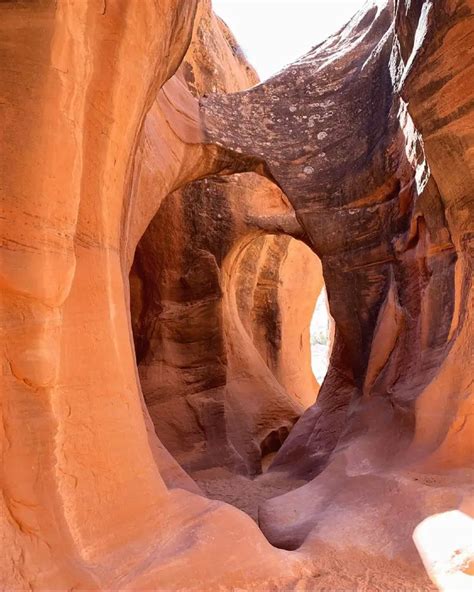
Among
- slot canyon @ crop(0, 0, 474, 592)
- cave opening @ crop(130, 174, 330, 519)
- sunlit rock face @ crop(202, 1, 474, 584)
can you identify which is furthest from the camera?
cave opening @ crop(130, 174, 330, 519)

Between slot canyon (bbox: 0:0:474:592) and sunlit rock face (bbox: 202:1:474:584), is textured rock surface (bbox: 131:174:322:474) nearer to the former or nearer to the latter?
slot canyon (bbox: 0:0:474:592)

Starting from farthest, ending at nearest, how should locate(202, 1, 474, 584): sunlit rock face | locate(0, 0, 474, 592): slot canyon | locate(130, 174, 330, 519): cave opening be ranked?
locate(130, 174, 330, 519): cave opening < locate(202, 1, 474, 584): sunlit rock face < locate(0, 0, 474, 592): slot canyon

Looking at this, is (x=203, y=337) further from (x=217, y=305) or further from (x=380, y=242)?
(x=380, y=242)

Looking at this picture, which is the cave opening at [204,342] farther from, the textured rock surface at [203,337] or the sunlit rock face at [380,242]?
the sunlit rock face at [380,242]

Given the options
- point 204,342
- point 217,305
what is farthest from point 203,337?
point 217,305

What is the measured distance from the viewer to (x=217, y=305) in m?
7.12

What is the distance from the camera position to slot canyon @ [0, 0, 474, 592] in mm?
2049

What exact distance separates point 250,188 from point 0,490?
653 cm

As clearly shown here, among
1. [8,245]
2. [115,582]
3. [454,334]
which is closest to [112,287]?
[8,245]

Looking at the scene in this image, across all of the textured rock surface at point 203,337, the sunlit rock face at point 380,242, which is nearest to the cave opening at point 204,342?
the textured rock surface at point 203,337

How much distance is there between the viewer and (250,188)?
7.89 meters

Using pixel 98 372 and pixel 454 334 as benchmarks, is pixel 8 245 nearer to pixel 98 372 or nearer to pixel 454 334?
pixel 98 372

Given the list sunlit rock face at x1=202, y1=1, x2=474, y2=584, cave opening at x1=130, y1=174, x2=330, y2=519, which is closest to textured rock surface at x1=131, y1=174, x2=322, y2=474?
cave opening at x1=130, y1=174, x2=330, y2=519

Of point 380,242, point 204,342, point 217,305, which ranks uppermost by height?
point 217,305
